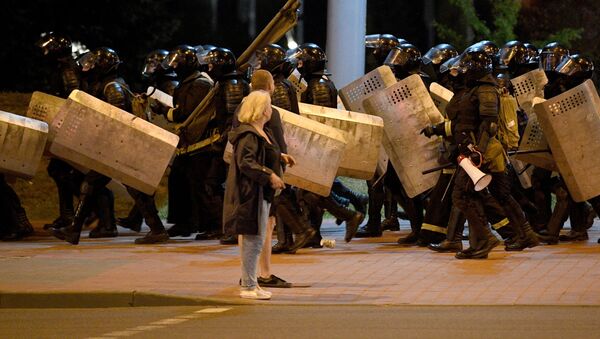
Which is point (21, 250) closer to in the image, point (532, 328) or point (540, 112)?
point (540, 112)

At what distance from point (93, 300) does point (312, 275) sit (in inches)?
88.3

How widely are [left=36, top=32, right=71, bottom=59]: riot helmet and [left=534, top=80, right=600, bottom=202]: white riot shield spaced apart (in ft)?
18.0

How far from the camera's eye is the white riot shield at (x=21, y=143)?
1617 centimetres

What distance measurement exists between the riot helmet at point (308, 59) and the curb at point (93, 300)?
4.82 metres

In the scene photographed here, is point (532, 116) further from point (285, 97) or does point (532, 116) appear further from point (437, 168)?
point (285, 97)

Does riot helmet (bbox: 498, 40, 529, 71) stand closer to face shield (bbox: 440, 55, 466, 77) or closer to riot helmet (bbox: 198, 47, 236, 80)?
face shield (bbox: 440, 55, 466, 77)

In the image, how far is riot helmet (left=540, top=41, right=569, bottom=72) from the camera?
52.8 feet

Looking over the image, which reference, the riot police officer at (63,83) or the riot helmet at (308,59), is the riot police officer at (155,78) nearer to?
the riot police officer at (63,83)

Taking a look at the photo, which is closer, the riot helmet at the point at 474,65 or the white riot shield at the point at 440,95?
the riot helmet at the point at 474,65

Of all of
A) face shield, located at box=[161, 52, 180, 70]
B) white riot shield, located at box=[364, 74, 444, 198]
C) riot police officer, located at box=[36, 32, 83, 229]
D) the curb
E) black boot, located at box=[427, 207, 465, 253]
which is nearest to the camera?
the curb

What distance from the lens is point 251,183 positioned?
458 inches

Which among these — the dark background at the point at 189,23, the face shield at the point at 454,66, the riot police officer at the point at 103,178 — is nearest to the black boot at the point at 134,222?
the riot police officer at the point at 103,178

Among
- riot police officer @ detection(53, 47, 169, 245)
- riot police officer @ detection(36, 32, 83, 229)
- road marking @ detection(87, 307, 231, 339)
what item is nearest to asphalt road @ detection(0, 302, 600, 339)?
road marking @ detection(87, 307, 231, 339)

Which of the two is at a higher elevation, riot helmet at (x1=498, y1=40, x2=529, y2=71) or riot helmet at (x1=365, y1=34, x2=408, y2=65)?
riot helmet at (x1=365, y1=34, x2=408, y2=65)
